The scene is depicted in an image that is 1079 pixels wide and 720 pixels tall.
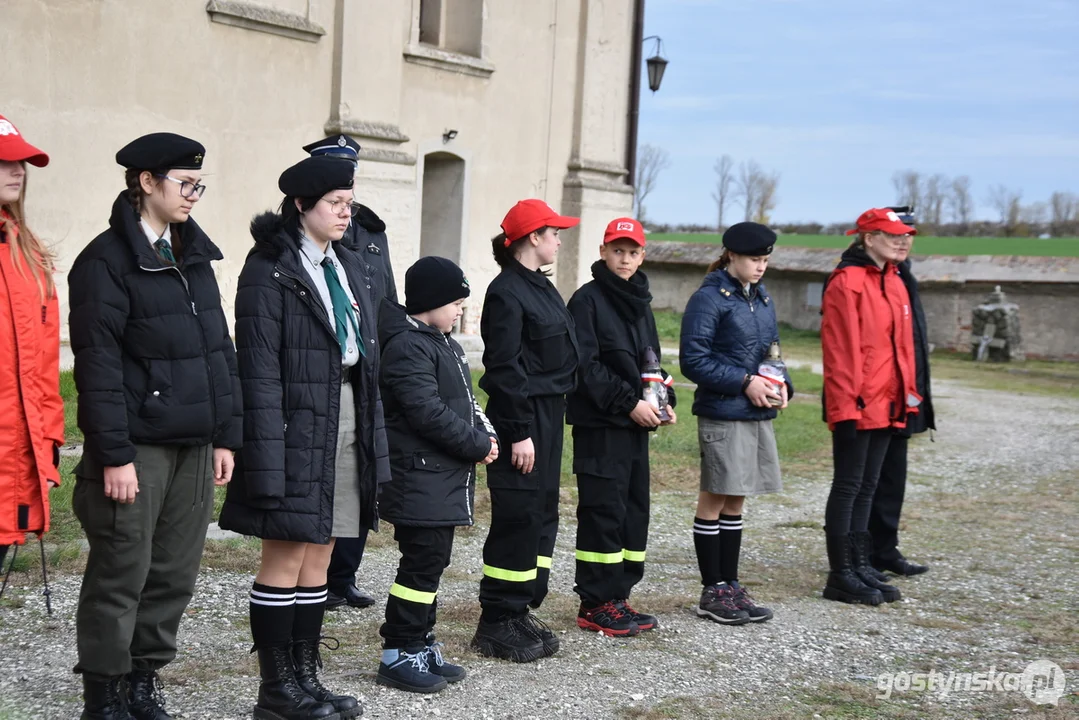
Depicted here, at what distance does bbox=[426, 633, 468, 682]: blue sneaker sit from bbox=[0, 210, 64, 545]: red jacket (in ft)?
5.25

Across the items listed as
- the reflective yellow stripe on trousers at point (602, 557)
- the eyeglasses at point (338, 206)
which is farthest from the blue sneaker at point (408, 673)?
the eyeglasses at point (338, 206)

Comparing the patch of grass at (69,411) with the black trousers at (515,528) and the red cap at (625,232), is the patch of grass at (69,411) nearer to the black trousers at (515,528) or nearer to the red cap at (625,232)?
the black trousers at (515,528)

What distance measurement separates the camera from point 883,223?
688cm

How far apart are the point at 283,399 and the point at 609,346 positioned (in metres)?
2.06

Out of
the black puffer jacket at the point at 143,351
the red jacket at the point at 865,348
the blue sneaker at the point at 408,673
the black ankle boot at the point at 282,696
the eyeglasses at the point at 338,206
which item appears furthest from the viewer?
the red jacket at the point at 865,348

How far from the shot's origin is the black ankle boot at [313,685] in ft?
14.3

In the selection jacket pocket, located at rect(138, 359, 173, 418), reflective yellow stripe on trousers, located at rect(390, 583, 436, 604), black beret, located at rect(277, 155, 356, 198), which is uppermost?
black beret, located at rect(277, 155, 356, 198)

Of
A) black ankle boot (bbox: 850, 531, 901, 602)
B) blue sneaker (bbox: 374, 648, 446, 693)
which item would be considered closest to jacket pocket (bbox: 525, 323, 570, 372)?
blue sneaker (bbox: 374, 648, 446, 693)

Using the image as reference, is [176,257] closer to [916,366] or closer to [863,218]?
[863,218]

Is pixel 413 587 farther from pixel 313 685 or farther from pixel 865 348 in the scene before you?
pixel 865 348

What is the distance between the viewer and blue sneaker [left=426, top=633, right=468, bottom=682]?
15.9 feet

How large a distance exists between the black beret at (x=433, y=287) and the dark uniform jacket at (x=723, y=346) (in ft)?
5.52

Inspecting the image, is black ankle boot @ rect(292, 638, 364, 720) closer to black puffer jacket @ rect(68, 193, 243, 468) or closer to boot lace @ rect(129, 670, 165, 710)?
boot lace @ rect(129, 670, 165, 710)

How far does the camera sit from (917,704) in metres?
5.07
